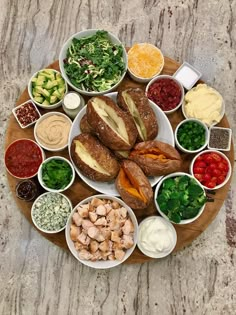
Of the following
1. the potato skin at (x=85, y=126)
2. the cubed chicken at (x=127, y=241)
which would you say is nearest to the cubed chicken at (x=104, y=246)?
the cubed chicken at (x=127, y=241)

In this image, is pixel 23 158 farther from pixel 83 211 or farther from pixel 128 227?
pixel 128 227

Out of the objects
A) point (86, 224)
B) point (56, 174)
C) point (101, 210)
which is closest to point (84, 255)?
point (86, 224)

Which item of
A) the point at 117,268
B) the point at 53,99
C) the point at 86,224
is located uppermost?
the point at 53,99

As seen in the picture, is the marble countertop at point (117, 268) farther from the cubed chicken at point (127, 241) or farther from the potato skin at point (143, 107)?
the potato skin at point (143, 107)

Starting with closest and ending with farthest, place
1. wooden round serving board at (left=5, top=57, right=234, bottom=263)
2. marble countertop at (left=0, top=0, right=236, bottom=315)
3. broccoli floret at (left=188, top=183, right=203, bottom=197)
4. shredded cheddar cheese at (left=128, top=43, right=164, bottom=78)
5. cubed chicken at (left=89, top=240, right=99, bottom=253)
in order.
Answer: broccoli floret at (left=188, top=183, right=203, bottom=197) < cubed chicken at (left=89, top=240, right=99, bottom=253) < wooden round serving board at (left=5, top=57, right=234, bottom=263) < shredded cheddar cheese at (left=128, top=43, right=164, bottom=78) < marble countertop at (left=0, top=0, right=236, bottom=315)

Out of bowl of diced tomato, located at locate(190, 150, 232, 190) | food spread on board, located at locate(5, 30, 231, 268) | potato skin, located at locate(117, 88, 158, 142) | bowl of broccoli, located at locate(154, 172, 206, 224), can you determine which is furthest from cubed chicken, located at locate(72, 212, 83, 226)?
bowl of diced tomato, located at locate(190, 150, 232, 190)

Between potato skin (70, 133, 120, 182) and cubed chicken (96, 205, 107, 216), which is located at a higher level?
potato skin (70, 133, 120, 182)

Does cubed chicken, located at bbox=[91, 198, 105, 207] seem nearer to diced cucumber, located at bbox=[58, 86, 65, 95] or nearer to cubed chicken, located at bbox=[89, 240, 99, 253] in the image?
cubed chicken, located at bbox=[89, 240, 99, 253]
